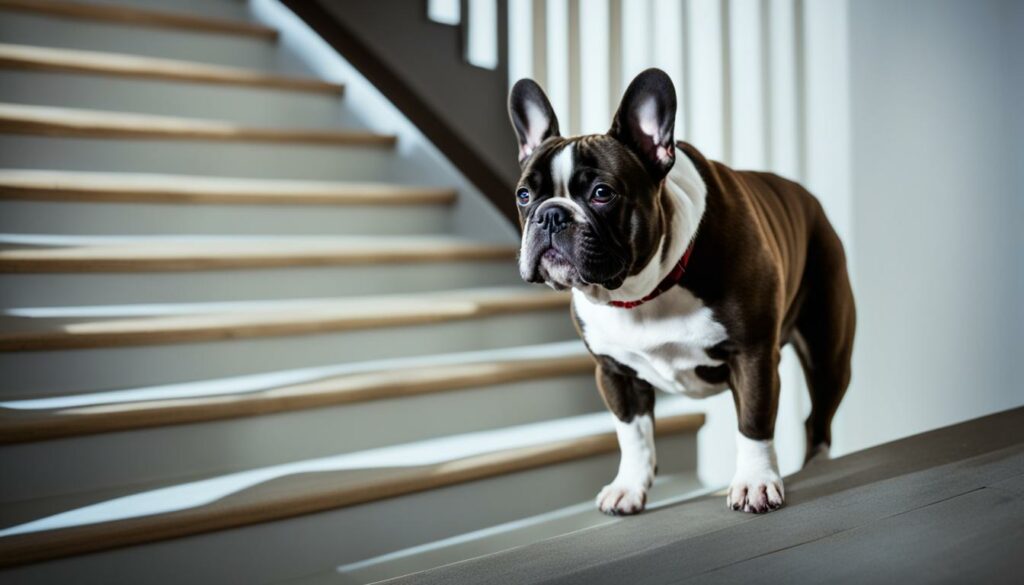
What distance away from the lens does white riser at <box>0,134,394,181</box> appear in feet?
8.82

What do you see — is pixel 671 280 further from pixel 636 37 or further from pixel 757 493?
pixel 636 37

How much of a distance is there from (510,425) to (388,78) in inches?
54.1

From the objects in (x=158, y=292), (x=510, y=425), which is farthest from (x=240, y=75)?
(x=510, y=425)

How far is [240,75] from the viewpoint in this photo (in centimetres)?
320

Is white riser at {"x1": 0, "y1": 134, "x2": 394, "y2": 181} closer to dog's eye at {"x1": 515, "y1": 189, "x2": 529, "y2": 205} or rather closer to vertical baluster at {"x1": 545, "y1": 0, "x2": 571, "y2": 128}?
vertical baluster at {"x1": 545, "y1": 0, "x2": 571, "y2": 128}

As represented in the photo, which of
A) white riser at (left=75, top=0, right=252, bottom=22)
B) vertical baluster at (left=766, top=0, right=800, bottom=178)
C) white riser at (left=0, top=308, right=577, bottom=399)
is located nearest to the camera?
white riser at (left=0, top=308, right=577, bottom=399)

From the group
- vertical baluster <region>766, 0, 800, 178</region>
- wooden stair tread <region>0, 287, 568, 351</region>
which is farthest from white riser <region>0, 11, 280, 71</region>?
vertical baluster <region>766, 0, 800, 178</region>

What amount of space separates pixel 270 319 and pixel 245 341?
0.09 m

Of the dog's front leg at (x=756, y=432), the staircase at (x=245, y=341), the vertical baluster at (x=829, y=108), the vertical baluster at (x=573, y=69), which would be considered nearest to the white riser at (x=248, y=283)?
the staircase at (x=245, y=341)

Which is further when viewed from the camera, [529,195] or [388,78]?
[388,78]

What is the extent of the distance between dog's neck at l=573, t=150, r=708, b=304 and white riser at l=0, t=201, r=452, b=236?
5.30 feet

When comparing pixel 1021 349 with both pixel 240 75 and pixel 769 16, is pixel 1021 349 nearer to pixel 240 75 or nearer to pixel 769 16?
pixel 769 16

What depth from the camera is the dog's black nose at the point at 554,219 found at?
1396 millimetres

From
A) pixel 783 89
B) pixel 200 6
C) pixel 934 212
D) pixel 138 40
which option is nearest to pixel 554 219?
pixel 783 89
